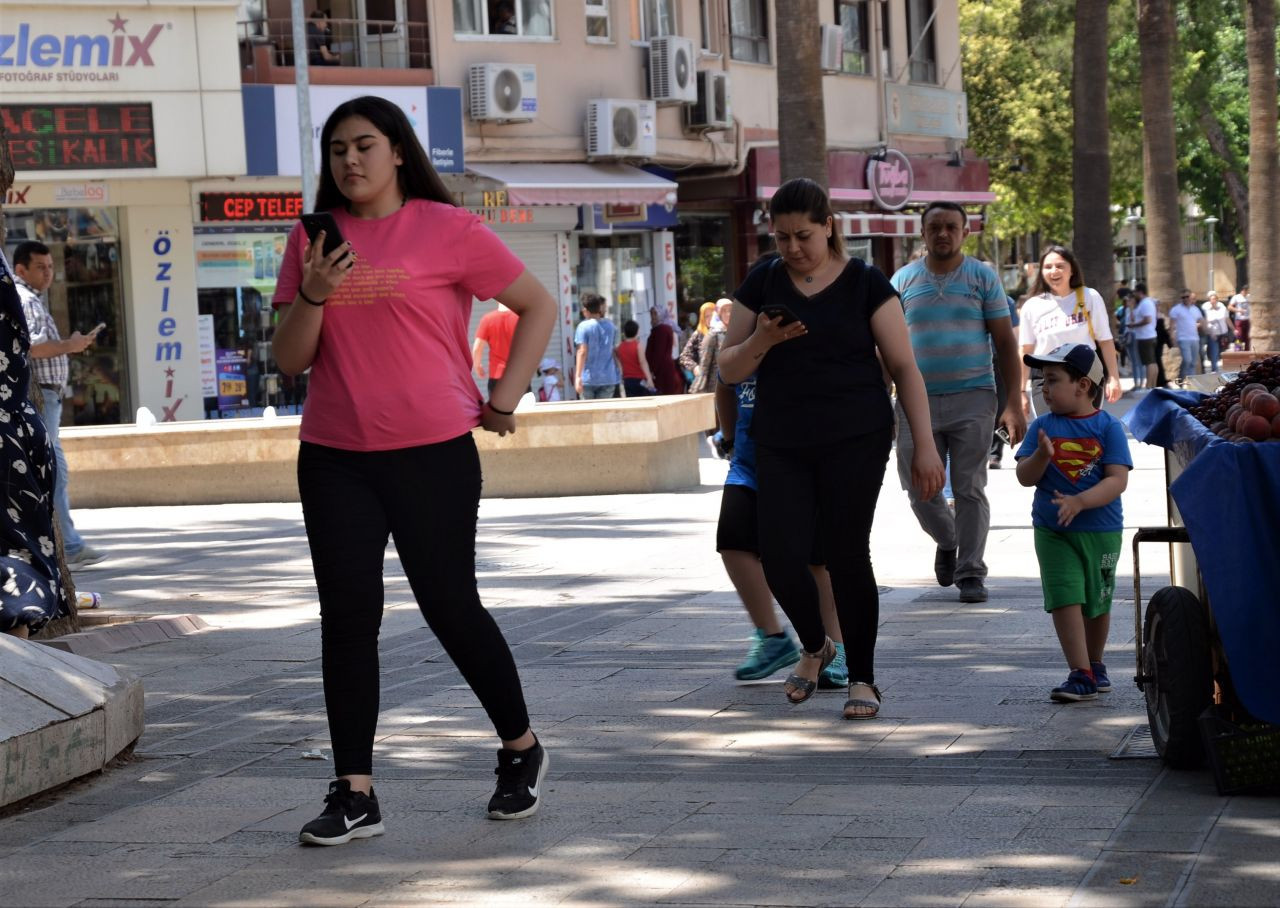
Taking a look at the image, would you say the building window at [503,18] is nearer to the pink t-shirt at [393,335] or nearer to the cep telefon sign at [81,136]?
the cep telefon sign at [81,136]

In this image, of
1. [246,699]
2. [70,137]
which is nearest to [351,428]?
[246,699]

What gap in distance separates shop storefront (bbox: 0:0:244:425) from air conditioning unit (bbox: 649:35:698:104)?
6938 millimetres

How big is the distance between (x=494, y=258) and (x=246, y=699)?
115 inches

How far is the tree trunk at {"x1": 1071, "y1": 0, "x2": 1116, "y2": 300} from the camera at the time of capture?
23.3 m

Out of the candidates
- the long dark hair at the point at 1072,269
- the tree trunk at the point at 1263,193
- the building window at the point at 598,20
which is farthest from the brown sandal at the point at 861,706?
the building window at the point at 598,20

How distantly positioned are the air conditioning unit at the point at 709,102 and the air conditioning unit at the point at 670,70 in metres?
0.52

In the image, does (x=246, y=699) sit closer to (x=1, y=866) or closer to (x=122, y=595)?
(x=1, y=866)

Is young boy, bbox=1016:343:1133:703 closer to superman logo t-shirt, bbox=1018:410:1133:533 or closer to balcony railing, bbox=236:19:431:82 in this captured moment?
superman logo t-shirt, bbox=1018:410:1133:533

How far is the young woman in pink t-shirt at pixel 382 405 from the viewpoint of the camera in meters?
5.15

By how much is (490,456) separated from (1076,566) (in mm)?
9742

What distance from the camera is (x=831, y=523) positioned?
6742mm

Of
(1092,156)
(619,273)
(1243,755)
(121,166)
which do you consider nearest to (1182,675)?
(1243,755)

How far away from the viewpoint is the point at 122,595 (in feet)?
36.2

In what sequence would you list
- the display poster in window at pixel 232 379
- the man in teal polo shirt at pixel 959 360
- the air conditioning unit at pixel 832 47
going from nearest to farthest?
1. the man in teal polo shirt at pixel 959 360
2. the display poster in window at pixel 232 379
3. the air conditioning unit at pixel 832 47
